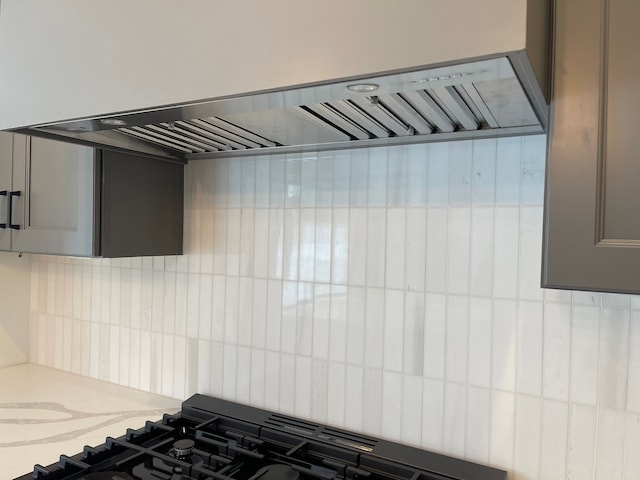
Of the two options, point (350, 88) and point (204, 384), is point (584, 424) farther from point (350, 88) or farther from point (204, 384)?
point (204, 384)

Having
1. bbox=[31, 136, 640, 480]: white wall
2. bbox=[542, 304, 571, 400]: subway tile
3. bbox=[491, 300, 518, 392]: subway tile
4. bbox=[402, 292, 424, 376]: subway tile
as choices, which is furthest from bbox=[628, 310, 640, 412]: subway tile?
bbox=[402, 292, 424, 376]: subway tile

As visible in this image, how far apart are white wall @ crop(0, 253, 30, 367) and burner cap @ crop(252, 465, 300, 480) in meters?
1.44

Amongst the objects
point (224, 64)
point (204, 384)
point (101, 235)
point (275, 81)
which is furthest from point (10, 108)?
point (204, 384)

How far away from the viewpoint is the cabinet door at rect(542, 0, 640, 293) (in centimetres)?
72

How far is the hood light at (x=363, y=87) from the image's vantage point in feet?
2.44

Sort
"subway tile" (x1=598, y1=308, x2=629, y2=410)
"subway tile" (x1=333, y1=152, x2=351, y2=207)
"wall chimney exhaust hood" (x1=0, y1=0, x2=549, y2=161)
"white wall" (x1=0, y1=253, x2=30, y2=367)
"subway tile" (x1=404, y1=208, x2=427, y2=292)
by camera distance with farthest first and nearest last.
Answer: "white wall" (x1=0, y1=253, x2=30, y2=367) → "subway tile" (x1=333, y1=152, x2=351, y2=207) → "subway tile" (x1=404, y1=208, x2=427, y2=292) → "subway tile" (x1=598, y1=308, x2=629, y2=410) → "wall chimney exhaust hood" (x1=0, y1=0, x2=549, y2=161)

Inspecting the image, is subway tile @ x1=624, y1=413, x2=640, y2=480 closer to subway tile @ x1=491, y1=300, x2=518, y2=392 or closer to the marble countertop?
subway tile @ x1=491, y1=300, x2=518, y2=392

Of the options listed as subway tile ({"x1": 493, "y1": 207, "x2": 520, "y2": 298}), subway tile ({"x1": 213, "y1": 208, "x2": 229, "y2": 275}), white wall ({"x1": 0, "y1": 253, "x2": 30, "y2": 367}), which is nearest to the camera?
subway tile ({"x1": 493, "y1": 207, "x2": 520, "y2": 298})

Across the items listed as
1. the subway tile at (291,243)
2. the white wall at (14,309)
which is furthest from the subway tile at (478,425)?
the white wall at (14,309)

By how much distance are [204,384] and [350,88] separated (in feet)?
3.72

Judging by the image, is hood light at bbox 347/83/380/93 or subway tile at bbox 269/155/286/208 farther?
subway tile at bbox 269/155/286/208

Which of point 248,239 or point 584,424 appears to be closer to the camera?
point 584,424

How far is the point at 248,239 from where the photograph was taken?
146 cm

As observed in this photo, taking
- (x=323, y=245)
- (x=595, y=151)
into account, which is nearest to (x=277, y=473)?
(x=323, y=245)
